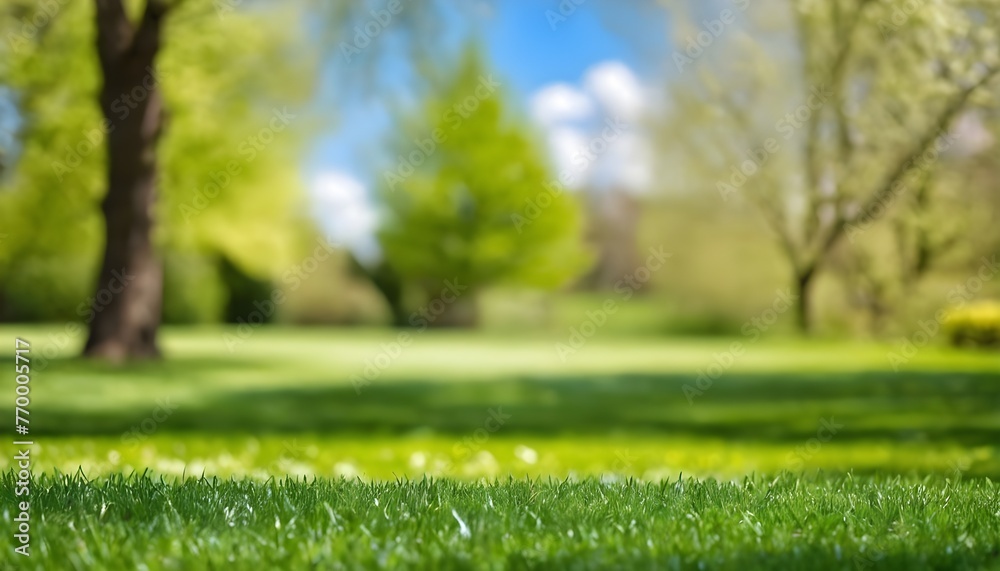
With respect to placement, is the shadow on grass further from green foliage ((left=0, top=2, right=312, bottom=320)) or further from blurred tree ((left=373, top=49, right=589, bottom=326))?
blurred tree ((left=373, top=49, right=589, bottom=326))

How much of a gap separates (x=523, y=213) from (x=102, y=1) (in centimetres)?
1996

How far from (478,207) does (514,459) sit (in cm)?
2537

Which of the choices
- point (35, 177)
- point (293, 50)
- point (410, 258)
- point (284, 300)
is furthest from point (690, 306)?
point (35, 177)

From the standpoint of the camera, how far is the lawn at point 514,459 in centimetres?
332

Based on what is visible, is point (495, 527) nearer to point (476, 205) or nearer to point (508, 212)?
point (476, 205)

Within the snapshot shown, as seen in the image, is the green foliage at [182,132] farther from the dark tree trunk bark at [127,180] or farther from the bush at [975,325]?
the bush at [975,325]

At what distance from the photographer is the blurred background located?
1381 centimetres

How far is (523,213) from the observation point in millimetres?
33219

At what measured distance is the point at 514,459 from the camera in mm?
8602

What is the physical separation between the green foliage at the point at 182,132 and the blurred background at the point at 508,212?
0.08 m

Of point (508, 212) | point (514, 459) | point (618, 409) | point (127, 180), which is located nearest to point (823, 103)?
point (618, 409)

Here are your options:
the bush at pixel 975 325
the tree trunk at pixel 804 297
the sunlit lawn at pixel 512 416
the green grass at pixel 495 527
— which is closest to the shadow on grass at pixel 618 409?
the sunlit lawn at pixel 512 416

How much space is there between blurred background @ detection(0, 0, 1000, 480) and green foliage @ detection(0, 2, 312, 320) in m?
0.08

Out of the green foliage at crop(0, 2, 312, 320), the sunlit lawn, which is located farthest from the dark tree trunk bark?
the sunlit lawn
